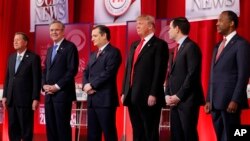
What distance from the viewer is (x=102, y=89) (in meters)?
4.98

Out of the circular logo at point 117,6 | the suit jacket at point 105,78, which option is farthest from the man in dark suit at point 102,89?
the circular logo at point 117,6

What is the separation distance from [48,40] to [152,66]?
9.23 feet

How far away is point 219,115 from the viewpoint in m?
4.22

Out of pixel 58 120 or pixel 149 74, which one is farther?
pixel 58 120

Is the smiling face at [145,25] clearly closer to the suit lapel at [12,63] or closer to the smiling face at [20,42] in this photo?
the smiling face at [20,42]

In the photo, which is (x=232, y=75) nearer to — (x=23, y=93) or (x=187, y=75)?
(x=187, y=75)

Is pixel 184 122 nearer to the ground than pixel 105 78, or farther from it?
nearer to the ground

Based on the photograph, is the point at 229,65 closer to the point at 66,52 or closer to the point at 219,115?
the point at 219,115

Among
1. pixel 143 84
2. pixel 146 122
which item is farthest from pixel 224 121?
pixel 143 84

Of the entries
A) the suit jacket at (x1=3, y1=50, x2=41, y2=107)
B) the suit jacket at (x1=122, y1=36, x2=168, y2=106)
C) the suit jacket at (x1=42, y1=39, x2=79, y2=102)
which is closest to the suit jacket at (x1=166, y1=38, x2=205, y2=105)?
the suit jacket at (x1=122, y1=36, x2=168, y2=106)

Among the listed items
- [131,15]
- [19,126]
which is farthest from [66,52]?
[131,15]

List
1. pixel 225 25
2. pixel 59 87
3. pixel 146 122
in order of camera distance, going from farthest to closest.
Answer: pixel 59 87 → pixel 146 122 → pixel 225 25

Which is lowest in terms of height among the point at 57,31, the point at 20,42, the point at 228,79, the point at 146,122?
the point at 146,122

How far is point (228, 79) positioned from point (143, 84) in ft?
2.54
